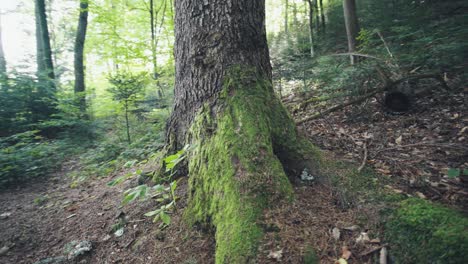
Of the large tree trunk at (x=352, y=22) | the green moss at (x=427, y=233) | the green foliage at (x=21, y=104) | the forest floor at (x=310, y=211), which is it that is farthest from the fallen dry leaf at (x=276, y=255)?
the green foliage at (x=21, y=104)

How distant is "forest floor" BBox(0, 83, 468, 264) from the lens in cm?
173

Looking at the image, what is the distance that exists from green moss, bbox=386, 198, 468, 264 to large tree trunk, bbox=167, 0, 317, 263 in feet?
2.66

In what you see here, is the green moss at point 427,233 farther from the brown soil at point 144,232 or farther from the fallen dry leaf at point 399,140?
the fallen dry leaf at point 399,140

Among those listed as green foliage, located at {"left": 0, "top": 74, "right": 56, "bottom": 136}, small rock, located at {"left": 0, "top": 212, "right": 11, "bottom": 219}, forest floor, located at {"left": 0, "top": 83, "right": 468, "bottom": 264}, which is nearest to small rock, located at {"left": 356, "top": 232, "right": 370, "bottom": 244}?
forest floor, located at {"left": 0, "top": 83, "right": 468, "bottom": 264}

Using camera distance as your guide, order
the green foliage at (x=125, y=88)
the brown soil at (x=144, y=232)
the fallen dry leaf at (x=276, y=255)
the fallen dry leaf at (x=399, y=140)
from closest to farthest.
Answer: the fallen dry leaf at (x=276, y=255) < the brown soil at (x=144, y=232) < the fallen dry leaf at (x=399, y=140) < the green foliage at (x=125, y=88)

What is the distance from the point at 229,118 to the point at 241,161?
20.3 inches

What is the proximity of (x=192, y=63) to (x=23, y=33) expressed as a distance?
24.5 meters

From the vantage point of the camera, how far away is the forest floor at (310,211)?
1726 millimetres

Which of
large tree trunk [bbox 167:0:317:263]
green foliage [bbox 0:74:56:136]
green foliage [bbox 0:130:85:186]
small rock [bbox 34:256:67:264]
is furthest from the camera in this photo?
green foliage [bbox 0:74:56:136]

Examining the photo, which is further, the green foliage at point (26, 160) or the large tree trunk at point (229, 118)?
the green foliage at point (26, 160)

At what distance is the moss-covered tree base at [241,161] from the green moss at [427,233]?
78 centimetres

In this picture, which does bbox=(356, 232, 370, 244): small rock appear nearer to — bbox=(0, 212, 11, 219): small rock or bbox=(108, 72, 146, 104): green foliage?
bbox=(0, 212, 11, 219): small rock

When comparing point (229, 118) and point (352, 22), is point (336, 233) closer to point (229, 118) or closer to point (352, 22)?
point (229, 118)

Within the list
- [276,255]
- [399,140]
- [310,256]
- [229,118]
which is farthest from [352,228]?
[399,140]
